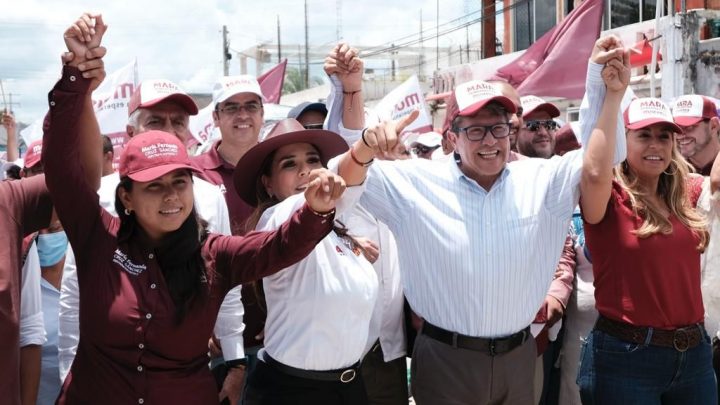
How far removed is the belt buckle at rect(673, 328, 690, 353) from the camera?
3.36 meters

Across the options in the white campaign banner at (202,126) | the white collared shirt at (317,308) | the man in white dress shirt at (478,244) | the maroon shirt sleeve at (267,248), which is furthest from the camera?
the white campaign banner at (202,126)

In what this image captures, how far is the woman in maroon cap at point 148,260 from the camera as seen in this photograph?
2.59 meters

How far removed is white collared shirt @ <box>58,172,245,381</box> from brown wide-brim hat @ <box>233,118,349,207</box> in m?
0.15

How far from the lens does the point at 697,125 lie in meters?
5.02

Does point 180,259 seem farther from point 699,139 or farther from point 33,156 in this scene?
point 699,139

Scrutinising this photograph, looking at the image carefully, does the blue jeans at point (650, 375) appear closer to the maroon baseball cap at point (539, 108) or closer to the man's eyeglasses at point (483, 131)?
the man's eyeglasses at point (483, 131)

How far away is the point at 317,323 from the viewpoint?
2949 millimetres

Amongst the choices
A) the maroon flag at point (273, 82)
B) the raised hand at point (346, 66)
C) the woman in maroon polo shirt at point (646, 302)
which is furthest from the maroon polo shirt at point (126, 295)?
the maroon flag at point (273, 82)

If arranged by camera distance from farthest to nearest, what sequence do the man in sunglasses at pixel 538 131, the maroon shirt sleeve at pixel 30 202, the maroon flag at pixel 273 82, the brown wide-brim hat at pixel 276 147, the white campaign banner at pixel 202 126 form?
the maroon flag at pixel 273 82 < the white campaign banner at pixel 202 126 < the man in sunglasses at pixel 538 131 < the brown wide-brim hat at pixel 276 147 < the maroon shirt sleeve at pixel 30 202

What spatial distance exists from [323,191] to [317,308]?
0.57 m

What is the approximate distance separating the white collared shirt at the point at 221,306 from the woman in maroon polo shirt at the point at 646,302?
5.04 feet

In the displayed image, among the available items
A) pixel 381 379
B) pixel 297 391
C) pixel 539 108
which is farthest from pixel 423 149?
pixel 297 391

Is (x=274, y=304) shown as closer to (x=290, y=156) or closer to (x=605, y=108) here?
(x=290, y=156)

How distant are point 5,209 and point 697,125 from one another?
416cm
